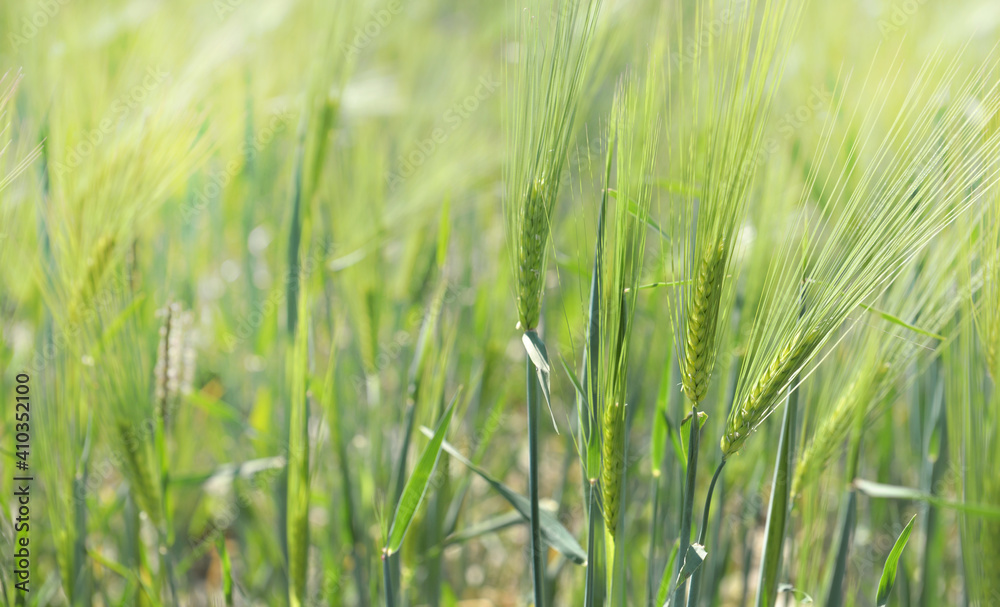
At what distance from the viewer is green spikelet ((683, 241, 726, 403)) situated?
1.59ft

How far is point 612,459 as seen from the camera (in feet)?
1.67

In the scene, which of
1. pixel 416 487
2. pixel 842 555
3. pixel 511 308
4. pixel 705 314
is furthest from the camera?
pixel 511 308

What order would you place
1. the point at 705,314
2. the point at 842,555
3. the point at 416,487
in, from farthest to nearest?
the point at 842,555, the point at 416,487, the point at 705,314

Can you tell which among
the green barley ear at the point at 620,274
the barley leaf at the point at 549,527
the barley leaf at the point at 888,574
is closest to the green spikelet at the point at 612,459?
the green barley ear at the point at 620,274

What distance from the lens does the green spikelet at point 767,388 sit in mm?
494

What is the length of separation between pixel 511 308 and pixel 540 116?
0.46 meters

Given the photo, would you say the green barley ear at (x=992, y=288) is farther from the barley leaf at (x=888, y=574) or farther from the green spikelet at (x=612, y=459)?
the green spikelet at (x=612, y=459)

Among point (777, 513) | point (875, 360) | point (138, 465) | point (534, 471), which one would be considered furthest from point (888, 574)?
point (138, 465)

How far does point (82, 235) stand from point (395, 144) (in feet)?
2.96

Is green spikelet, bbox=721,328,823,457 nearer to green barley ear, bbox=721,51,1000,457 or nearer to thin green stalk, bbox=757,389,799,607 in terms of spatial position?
green barley ear, bbox=721,51,1000,457

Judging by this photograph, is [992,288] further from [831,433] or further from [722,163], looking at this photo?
[722,163]

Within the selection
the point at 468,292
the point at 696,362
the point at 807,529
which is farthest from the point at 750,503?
the point at 468,292

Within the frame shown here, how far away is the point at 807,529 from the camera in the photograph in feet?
2.34

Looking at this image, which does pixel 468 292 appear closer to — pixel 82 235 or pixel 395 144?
pixel 395 144
